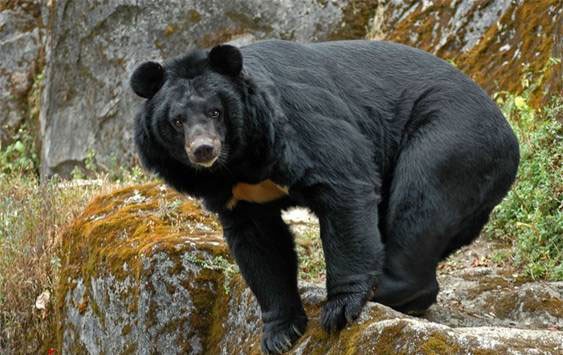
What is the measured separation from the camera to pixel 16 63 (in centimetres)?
1262

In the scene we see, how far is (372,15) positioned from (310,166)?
21.3 feet

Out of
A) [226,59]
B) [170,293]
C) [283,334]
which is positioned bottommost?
[170,293]

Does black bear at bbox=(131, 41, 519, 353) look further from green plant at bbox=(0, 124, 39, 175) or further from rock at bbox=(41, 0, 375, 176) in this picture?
green plant at bbox=(0, 124, 39, 175)

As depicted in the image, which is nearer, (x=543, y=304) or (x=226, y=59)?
(x=226, y=59)

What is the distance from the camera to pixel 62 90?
11.7m

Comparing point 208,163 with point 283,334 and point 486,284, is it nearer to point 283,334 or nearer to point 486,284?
point 283,334

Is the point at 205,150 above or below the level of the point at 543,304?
above

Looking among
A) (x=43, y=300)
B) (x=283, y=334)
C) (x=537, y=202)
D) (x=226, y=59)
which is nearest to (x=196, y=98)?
(x=226, y=59)

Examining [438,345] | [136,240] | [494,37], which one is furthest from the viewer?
[494,37]

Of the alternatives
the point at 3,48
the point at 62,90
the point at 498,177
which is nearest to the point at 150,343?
the point at 498,177

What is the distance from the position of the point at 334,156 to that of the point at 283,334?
0.91m

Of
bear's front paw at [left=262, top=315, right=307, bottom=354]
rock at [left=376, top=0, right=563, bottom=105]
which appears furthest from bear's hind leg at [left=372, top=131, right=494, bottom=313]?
rock at [left=376, top=0, right=563, bottom=105]

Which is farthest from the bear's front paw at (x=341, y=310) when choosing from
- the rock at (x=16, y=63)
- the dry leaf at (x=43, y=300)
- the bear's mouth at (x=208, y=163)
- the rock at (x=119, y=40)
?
the rock at (x=16, y=63)

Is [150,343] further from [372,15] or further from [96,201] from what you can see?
[372,15]
